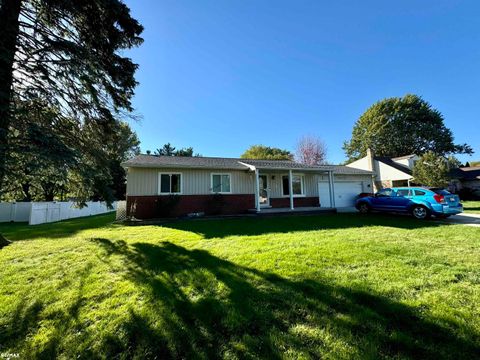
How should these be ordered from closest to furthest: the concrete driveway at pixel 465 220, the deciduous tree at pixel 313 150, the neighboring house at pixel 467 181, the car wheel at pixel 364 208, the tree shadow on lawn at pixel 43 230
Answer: the tree shadow on lawn at pixel 43 230
the concrete driveway at pixel 465 220
the car wheel at pixel 364 208
the neighboring house at pixel 467 181
the deciduous tree at pixel 313 150

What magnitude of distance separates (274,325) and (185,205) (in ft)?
35.2

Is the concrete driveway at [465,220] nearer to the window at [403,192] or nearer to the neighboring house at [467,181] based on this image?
the window at [403,192]

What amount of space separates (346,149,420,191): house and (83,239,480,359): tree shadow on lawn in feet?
83.0

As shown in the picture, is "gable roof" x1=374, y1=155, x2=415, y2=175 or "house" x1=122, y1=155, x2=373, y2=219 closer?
"house" x1=122, y1=155, x2=373, y2=219

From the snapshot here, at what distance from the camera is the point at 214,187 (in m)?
13.5

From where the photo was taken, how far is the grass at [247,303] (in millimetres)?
2191

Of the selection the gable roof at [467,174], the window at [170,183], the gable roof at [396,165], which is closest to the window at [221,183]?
the window at [170,183]

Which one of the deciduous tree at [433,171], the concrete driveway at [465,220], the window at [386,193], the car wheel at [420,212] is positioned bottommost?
the concrete driveway at [465,220]

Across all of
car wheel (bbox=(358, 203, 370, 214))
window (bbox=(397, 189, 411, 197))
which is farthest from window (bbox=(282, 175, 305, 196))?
window (bbox=(397, 189, 411, 197))

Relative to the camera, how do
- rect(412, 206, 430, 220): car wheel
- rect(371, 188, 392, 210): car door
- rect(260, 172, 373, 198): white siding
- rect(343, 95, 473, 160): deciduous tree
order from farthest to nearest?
rect(343, 95, 473, 160): deciduous tree < rect(260, 172, 373, 198): white siding < rect(371, 188, 392, 210): car door < rect(412, 206, 430, 220): car wheel

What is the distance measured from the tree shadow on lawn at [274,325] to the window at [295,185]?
12.0 meters

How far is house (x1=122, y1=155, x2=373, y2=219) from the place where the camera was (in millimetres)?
11914

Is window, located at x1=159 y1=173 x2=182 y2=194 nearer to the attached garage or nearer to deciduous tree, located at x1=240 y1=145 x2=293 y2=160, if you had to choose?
the attached garage

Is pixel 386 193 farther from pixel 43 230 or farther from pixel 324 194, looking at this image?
pixel 43 230
